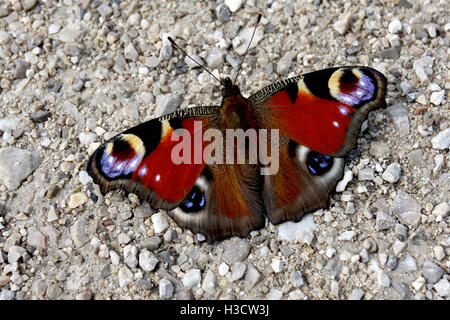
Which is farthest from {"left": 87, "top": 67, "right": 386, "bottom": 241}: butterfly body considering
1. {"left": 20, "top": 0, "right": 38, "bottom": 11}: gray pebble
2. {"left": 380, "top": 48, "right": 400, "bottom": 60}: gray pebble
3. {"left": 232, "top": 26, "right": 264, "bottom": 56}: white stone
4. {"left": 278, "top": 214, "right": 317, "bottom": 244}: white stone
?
{"left": 20, "top": 0, "right": 38, "bottom": 11}: gray pebble

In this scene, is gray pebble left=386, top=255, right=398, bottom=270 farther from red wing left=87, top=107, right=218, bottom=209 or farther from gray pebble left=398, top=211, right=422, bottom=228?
red wing left=87, top=107, right=218, bottom=209

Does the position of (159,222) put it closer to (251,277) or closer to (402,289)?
(251,277)

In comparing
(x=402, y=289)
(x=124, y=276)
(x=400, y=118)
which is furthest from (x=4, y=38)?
(x=402, y=289)

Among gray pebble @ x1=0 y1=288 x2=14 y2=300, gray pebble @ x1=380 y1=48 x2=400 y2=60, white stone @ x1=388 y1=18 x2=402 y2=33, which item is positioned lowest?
gray pebble @ x1=0 y1=288 x2=14 y2=300

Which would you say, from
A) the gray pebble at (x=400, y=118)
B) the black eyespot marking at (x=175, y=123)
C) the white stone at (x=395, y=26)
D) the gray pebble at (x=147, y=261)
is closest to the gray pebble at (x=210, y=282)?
the gray pebble at (x=147, y=261)
